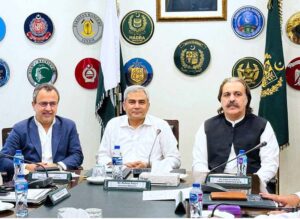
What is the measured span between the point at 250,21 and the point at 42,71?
207 centimetres

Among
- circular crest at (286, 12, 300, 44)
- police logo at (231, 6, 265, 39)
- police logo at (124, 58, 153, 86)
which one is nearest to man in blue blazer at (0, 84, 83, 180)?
police logo at (124, 58, 153, 86)

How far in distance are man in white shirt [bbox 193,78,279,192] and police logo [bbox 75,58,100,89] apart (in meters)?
1.52

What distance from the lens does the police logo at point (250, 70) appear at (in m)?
4.20

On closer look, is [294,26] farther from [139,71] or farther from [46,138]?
[46,138]

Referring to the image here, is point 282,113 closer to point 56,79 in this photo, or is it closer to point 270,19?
point 270,19

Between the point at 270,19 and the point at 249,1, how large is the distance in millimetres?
315

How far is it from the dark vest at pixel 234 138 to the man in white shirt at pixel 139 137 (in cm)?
29

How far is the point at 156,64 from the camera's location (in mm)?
4332

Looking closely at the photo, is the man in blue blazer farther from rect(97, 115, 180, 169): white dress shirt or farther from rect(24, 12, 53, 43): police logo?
rect(24, 12, 53, 43): police logo

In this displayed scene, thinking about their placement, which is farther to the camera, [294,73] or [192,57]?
[192,57]

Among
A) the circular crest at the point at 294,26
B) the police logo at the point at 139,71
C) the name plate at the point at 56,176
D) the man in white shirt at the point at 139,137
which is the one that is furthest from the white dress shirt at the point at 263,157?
the circular crest at the point at 294,26

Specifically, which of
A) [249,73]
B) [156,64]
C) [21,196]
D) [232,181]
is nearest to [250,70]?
[249,73]

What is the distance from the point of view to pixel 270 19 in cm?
401

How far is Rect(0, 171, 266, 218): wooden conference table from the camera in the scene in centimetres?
181
